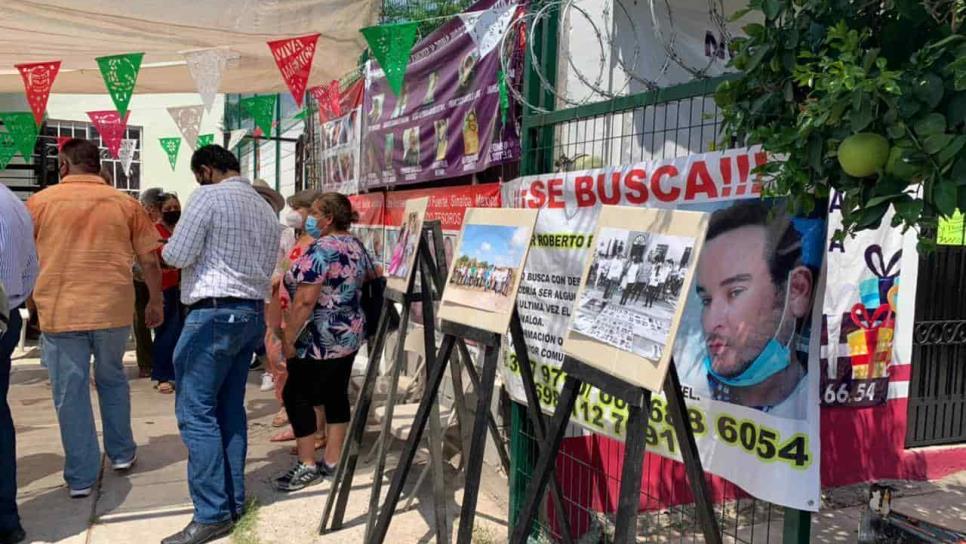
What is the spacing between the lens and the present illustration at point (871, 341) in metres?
4.31

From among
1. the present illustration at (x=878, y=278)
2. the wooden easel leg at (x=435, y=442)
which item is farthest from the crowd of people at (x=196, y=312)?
the present illustration at (x=878, y=278)

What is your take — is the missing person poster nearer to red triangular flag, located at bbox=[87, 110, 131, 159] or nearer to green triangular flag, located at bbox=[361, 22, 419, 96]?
green triangular flag, located at bbox=[361, 22, 419, 96]

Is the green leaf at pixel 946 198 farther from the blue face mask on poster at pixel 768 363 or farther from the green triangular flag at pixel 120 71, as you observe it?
the green triangular flag at pixel 120 71

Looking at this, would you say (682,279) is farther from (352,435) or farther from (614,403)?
(352,435)

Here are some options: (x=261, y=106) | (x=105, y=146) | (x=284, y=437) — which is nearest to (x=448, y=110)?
(x=284, y=437)

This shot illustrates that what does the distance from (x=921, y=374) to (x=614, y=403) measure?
10.5 ft

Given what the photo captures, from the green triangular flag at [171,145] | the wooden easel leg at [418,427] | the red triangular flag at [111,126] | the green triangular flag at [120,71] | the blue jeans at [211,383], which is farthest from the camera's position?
the green triangular flag at [171,145]

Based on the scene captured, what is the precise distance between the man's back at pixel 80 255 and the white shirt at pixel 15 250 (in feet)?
1.13

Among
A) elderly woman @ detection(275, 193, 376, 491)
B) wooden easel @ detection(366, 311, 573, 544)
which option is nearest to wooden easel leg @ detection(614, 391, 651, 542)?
wooden easel @ detection(366, 311, 573, 544)

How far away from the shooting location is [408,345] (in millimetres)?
4508

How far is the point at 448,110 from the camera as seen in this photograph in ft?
17.1

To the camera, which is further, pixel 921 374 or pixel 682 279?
pixel 921 374

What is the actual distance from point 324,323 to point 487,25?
82.8 inches

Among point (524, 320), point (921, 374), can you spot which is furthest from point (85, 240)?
point (921, 374)
